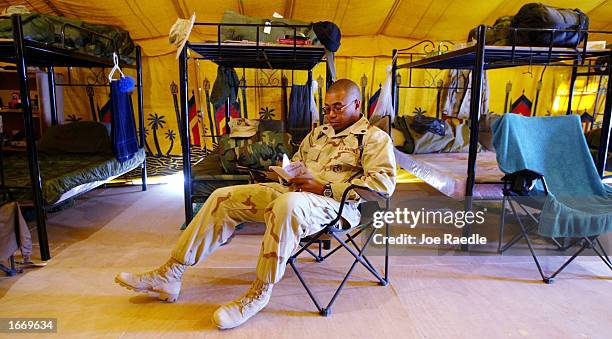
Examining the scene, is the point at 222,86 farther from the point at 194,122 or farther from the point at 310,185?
the point at 310,185

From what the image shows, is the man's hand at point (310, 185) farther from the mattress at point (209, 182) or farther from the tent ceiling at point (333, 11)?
the tent ceiling at point (333, 11)

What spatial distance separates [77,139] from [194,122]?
171 centimetres

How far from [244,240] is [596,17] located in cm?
524

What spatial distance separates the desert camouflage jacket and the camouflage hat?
1.27 metres

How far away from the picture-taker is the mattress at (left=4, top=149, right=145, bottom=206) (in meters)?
3.00

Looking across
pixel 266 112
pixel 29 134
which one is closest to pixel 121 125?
pixel 29 134

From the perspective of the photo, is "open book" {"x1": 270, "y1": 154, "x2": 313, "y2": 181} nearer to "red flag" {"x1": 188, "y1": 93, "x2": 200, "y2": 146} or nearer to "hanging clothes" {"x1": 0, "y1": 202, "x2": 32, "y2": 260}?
Result: "hanging clothes" {"x1": 0, "y1": 202, "x2": 32, "y2": 260}

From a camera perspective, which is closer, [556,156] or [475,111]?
[475,111]

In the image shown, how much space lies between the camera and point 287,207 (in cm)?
193

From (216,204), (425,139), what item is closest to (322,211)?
(216,204)

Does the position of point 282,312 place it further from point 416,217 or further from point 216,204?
point 416,217

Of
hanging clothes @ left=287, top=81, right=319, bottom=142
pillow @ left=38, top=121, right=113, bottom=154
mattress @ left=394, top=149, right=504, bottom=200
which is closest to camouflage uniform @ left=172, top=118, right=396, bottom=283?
mattress @ left=394, top=149, right=504, bottom=200

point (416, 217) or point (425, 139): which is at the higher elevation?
point (425, 139)

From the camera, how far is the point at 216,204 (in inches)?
85.7
